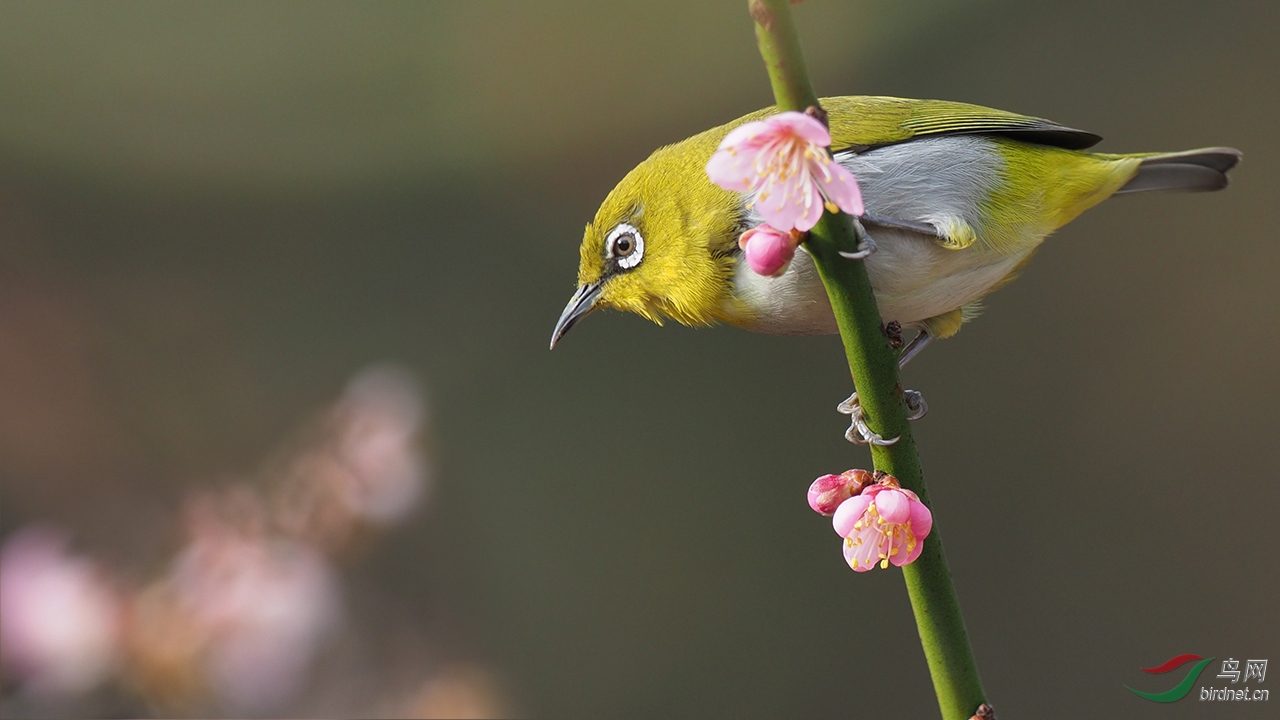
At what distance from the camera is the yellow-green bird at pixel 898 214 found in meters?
0.94

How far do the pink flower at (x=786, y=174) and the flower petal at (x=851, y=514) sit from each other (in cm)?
20

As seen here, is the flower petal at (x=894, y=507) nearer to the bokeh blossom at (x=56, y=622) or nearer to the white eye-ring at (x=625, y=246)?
the white eye-ring at (x=625, y=246)

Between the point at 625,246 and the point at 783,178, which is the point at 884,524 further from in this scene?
the point at 625,246

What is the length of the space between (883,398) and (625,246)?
1.73 feet

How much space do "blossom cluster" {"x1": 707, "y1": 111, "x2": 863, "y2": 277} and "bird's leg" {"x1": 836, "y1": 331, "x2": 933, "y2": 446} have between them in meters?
0.14

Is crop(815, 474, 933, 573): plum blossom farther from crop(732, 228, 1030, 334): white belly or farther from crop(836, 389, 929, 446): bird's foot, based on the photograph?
crop(732, 228, 1030, 334): white belly

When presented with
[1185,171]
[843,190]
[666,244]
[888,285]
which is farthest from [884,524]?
[1185,171]

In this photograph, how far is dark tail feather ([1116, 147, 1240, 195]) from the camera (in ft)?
3.58

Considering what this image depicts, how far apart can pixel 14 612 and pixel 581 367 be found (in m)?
1.44

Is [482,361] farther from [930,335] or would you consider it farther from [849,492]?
[849,492]

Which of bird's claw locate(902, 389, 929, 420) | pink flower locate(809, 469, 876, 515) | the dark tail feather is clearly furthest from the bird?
pink flower locate(809, 469, 876, 515)

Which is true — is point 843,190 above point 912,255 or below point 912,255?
below

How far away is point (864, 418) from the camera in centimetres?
73

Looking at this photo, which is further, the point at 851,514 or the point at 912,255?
the point at 912,255
